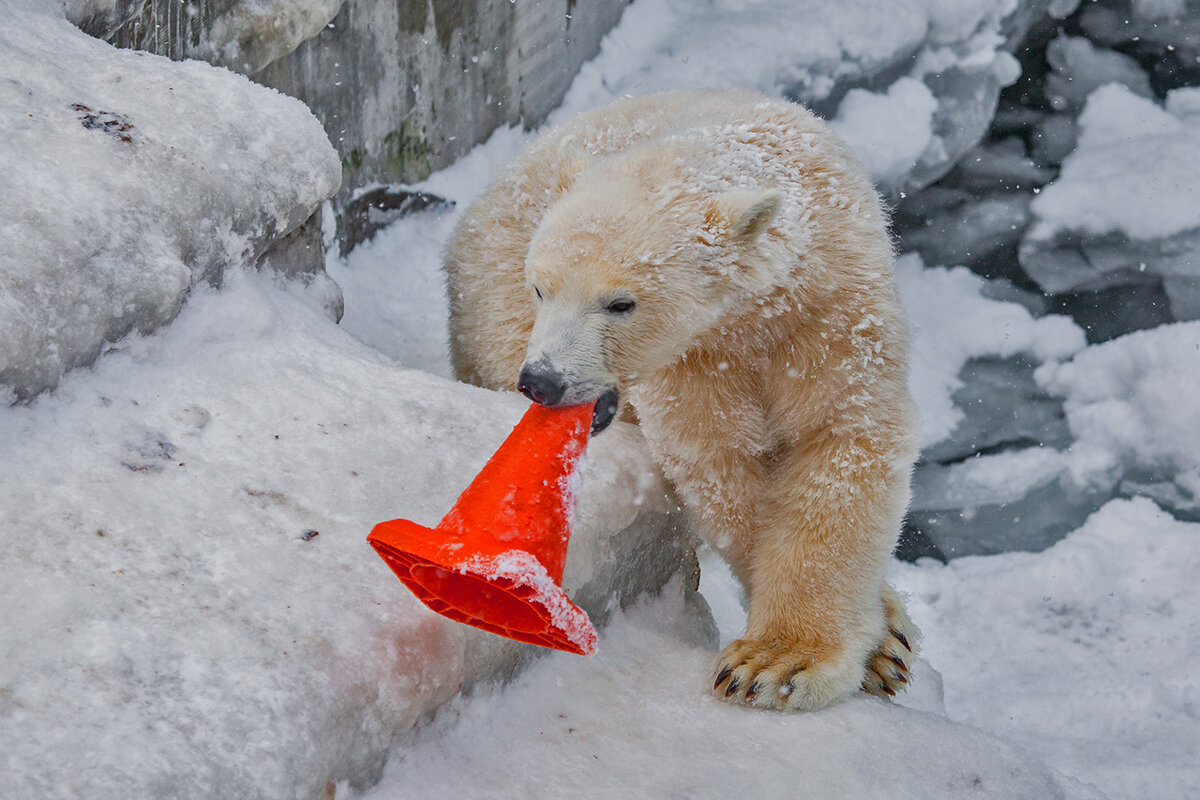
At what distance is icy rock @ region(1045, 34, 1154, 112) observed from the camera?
734 cm

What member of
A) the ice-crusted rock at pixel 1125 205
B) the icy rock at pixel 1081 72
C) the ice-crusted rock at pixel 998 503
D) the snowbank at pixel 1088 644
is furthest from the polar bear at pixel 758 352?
the icy rock at pixel 1081 72

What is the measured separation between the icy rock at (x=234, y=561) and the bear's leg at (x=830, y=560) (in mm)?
363

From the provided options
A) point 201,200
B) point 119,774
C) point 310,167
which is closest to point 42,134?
point 201,200

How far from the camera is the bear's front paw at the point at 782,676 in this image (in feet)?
7.97

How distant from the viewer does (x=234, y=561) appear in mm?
1950

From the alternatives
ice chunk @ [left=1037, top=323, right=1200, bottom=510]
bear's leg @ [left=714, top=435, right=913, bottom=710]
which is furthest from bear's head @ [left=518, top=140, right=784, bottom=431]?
ice chunk @ [left=1037, top=323, right=1200, bottom=510]

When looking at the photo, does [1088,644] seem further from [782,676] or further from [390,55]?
[390,55]

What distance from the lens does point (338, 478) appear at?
2.29 m

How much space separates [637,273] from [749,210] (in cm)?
27

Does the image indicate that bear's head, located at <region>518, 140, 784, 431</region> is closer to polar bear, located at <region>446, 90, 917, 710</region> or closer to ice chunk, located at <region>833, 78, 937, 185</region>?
polar bear, located at <region>446, 90, 917, 710</region>

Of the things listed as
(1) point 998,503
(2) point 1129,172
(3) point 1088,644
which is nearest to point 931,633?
(3) point 1088,644

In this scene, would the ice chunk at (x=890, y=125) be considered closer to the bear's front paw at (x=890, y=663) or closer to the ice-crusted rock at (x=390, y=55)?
the ice-crusted rock at (x=390, y=55)

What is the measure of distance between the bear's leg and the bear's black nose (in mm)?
789

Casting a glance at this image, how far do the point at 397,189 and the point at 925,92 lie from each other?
384 cm
